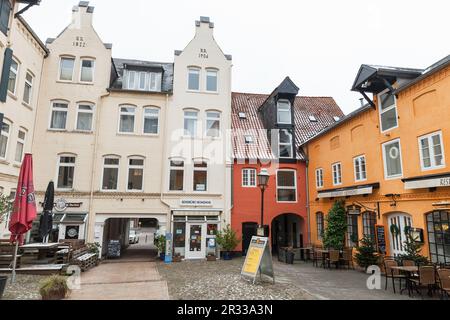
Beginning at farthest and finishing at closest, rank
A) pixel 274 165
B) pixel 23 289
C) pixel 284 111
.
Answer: pixel 284 111, pixel 274 165, pixel 23 289

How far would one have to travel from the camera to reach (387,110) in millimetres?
13219

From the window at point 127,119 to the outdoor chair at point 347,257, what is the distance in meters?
13.6

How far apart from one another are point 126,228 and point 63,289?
17.7 meters

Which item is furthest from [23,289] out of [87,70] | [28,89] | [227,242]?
[87,70]

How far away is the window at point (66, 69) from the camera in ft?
57.3

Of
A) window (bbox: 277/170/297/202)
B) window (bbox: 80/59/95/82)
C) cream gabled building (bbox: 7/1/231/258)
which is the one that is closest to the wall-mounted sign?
cream gabled building (bbox: 7/1/231/258)

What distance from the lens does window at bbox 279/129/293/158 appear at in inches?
790

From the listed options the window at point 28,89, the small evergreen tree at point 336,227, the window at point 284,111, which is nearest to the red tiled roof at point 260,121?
the window at point 284,111

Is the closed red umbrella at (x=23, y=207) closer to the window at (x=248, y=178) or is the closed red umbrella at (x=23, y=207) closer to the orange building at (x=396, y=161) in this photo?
the window at (x=248, y=178)

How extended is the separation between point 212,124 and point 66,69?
30.5 feet

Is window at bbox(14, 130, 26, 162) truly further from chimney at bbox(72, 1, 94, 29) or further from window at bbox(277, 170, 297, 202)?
window at bbox(277, 170, 297, 202)

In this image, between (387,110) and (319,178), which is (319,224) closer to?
(319,178)
